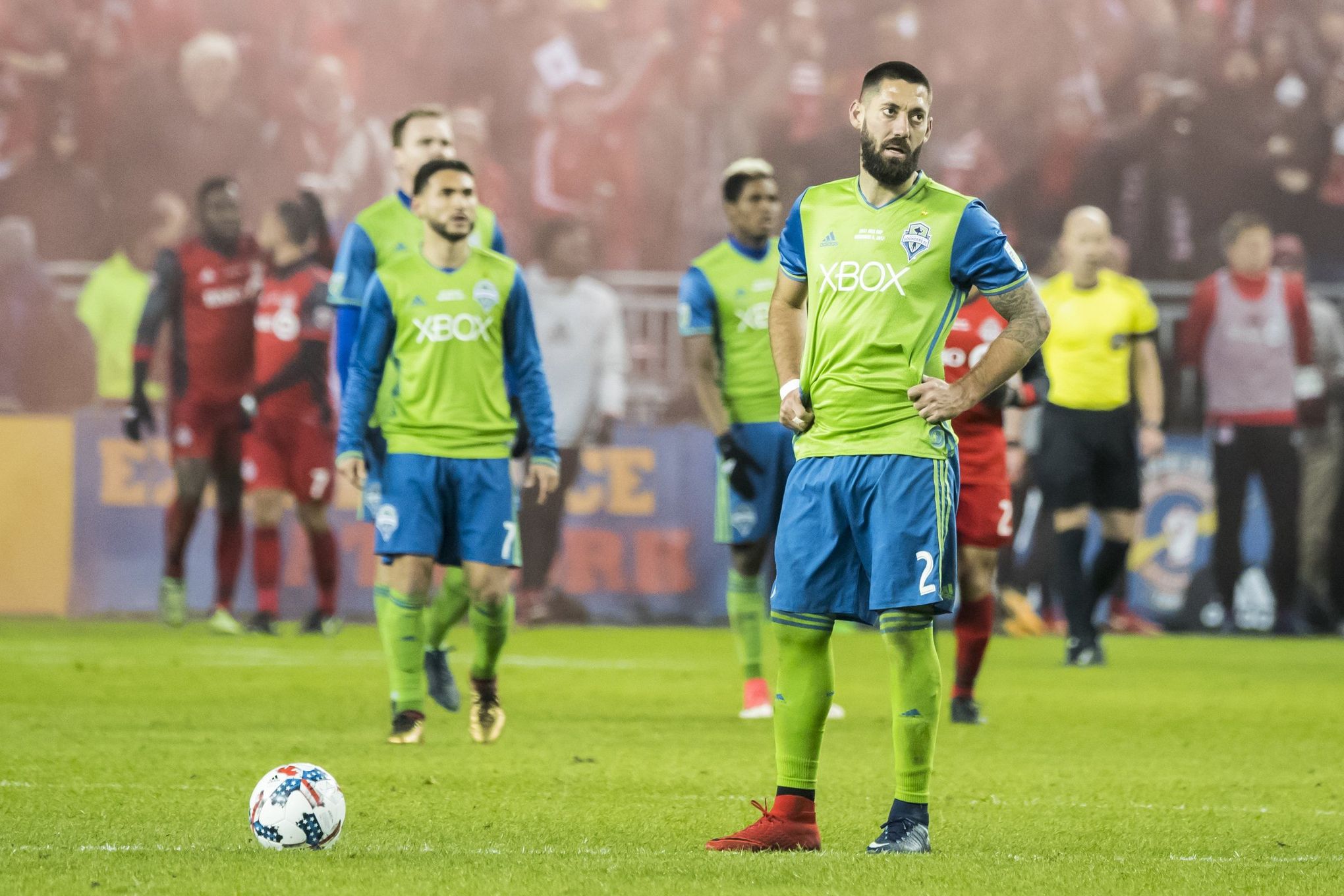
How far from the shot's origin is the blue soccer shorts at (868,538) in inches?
181

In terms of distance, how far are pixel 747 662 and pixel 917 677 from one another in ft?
12.1

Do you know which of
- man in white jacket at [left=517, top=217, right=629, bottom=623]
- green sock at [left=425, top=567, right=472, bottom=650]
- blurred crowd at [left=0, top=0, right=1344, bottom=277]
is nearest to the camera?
green sock at [left=425, top=567, right=472, bottom=650]

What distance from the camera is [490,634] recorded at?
7078 mm

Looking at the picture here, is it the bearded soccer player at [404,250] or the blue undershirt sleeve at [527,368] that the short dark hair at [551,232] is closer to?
the bearded soccer player at [404,250]

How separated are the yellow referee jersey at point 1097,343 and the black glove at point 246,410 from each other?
5.34 metres

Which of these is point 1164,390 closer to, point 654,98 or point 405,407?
point 654,98

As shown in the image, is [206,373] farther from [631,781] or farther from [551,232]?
[631,781]

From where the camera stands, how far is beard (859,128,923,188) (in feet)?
15.4

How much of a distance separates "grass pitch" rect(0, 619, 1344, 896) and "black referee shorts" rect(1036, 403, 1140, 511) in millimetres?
976

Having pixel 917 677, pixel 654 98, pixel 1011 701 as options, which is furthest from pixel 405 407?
pixel 654 98

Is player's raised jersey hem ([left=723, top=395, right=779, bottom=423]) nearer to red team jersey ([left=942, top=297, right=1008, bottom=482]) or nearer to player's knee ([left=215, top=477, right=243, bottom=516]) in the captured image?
red team jersey ([left=942, top=297, right=1008, bottom=482])

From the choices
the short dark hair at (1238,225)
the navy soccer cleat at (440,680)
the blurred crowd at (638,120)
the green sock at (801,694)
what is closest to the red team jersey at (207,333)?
the blurred crowd at (638,120)

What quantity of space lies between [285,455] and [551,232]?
283 cm

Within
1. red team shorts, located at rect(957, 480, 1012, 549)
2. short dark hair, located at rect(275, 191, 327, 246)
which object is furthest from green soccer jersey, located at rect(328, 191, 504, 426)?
short dark hair, located at rect(275, 191, 327, 246)
